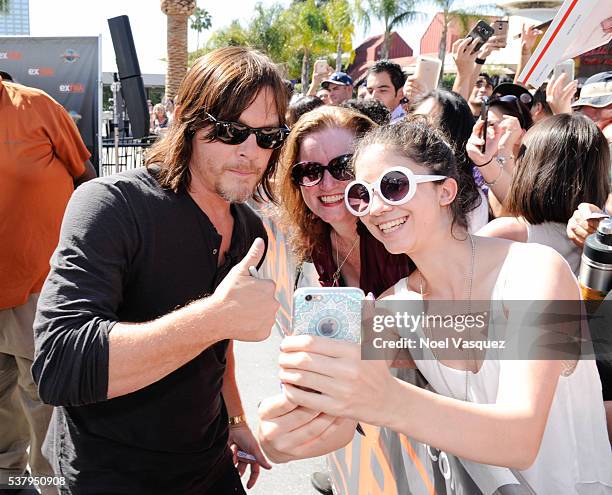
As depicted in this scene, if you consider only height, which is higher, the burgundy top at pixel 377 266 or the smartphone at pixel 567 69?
the smartphone at pixel 567 69

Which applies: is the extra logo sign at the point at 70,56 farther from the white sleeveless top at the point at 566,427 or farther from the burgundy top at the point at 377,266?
the white sleeveless top at the point at 566,427

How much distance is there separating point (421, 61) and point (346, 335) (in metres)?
4.48

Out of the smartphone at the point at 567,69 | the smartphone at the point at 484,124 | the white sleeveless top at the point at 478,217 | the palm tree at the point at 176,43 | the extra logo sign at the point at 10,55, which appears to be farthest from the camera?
the palm tree at the point at 176,43

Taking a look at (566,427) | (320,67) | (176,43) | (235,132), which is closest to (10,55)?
(320,67)

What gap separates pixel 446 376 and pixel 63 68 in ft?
20.3

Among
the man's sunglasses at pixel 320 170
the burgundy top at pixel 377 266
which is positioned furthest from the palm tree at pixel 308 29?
the burgundy top at pixel 377 266

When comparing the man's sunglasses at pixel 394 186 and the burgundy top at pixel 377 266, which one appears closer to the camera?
the man's sunglasses at pixel 394 186

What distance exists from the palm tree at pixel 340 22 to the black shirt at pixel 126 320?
124 ft

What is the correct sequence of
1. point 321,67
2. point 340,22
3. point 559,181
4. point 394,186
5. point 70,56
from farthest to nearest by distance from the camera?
point 340,22, point 321,67, point 70,56, point 559,181, point 394,186

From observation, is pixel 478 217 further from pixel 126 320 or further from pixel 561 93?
pixel 126 320

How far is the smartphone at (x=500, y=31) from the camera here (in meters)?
4.77

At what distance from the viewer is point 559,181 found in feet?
7.95

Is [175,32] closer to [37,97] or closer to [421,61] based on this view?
[421,61]

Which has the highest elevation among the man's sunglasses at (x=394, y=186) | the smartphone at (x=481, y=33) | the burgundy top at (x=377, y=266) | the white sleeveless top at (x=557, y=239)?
the smartphone at (x=481, y=33)
